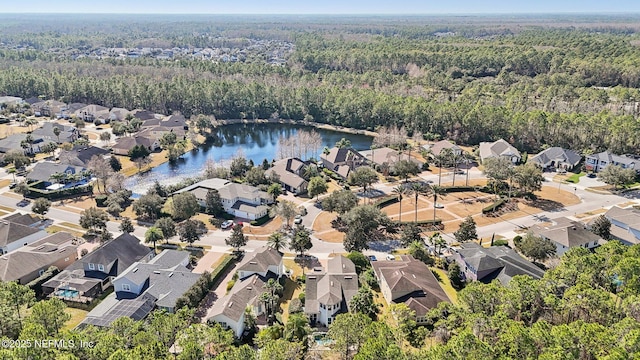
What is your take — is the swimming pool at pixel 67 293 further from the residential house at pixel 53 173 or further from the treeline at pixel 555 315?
the treeline at pixel 555 315

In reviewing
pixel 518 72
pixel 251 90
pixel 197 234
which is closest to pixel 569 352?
pixel 197 234

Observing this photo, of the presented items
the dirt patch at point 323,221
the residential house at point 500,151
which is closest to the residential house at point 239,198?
the dirt patch at point 323,221

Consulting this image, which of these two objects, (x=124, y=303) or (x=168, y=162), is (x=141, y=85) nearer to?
(x=168, y=162)

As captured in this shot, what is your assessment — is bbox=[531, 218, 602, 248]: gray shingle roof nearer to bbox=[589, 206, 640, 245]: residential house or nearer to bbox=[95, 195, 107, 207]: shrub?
bbox=[589, 206, 640, 245]: residential house

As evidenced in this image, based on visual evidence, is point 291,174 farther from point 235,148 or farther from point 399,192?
point 235,148

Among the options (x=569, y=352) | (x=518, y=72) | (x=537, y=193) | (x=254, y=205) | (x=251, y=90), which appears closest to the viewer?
(x=569, y=352)

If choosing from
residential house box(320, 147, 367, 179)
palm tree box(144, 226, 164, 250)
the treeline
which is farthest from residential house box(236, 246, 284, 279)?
residential house box(320, 147, 367, 179)
